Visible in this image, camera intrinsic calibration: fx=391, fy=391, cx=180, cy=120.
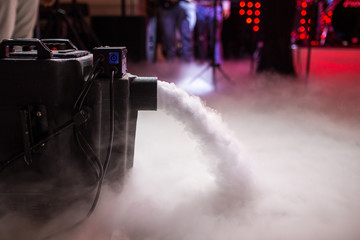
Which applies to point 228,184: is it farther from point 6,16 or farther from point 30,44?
point 6,16

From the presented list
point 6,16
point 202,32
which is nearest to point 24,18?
point 6,16

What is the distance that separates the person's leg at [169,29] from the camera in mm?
4917

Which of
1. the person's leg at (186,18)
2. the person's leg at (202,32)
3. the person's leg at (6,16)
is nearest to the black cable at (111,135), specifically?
the person's leg at (6,16)

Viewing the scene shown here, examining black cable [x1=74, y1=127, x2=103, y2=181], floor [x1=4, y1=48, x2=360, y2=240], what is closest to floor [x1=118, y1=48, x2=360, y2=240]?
floor [x1=4, y1=48, x2=360, y2=240]

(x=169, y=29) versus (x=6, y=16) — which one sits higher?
(x=6, y=16)

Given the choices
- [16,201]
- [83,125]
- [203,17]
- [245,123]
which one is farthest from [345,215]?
[203,17]

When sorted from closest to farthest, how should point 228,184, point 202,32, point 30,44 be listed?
1. point 30,44
2. point 228,184
3. point 202,32

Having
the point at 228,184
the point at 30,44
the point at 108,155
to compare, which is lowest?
the point at 228,184

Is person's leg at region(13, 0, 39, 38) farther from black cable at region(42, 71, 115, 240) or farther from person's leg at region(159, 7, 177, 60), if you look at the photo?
person's leg at region(159, 7, 177, 60)

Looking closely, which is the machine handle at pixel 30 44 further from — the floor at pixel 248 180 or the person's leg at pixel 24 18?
the person's leg at pixel 24 18

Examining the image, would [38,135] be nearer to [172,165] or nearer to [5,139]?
[5,139]

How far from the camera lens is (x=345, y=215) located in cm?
102

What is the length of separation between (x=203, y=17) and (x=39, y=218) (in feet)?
15.2

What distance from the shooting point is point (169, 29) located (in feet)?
16.5
